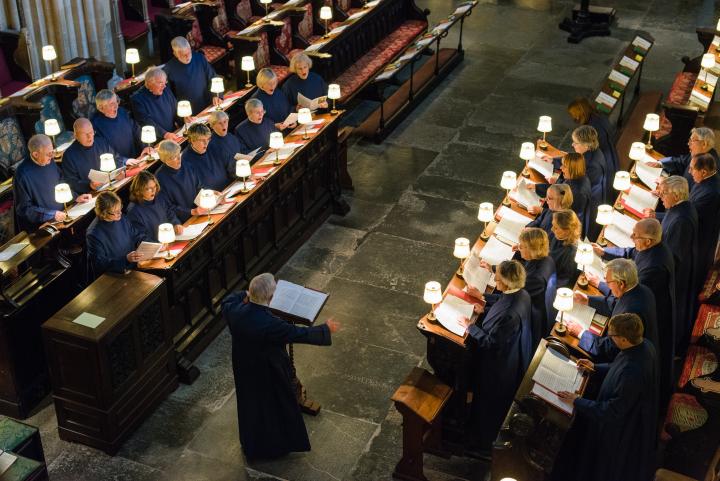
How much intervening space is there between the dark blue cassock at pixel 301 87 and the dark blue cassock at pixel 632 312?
572 centimetres

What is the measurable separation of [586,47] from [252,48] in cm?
676

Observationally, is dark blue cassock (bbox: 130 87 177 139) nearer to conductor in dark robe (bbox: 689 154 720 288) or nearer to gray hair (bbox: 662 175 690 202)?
gray hair (bbox: 662 175 690 202)

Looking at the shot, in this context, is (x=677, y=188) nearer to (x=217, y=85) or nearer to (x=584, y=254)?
(x=584, y=254)

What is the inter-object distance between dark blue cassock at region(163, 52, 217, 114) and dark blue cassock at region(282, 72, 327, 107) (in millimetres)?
1329

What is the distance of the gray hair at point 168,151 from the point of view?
33.7 ft

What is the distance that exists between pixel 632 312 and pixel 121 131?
6.40 metres

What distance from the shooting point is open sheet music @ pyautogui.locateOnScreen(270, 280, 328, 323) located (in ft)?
26.8

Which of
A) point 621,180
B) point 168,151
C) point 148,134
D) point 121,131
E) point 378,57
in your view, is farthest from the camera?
point 378,57

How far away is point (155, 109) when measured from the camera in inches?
493

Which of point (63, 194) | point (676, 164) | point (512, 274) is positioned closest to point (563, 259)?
point (512, 274)

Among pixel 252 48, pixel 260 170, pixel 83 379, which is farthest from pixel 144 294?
pixel 252 48

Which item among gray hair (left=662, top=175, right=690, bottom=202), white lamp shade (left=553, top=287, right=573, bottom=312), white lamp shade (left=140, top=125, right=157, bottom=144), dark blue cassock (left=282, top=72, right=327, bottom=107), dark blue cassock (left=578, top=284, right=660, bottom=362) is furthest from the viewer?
dark blue cassock (left=282, top=72, right=327, bottom=107)

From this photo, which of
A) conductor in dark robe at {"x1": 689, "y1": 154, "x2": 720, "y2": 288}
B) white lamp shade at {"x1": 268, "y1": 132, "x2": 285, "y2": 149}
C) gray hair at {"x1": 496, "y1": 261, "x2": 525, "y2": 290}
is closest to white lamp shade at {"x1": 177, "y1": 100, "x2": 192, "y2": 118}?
white lamp shade at {"x1": 268, "y1": 132, "x2": 285, "y2": 149}

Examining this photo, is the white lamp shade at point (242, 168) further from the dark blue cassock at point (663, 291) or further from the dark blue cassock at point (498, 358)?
the dark blue cassock at point (663, 291)
